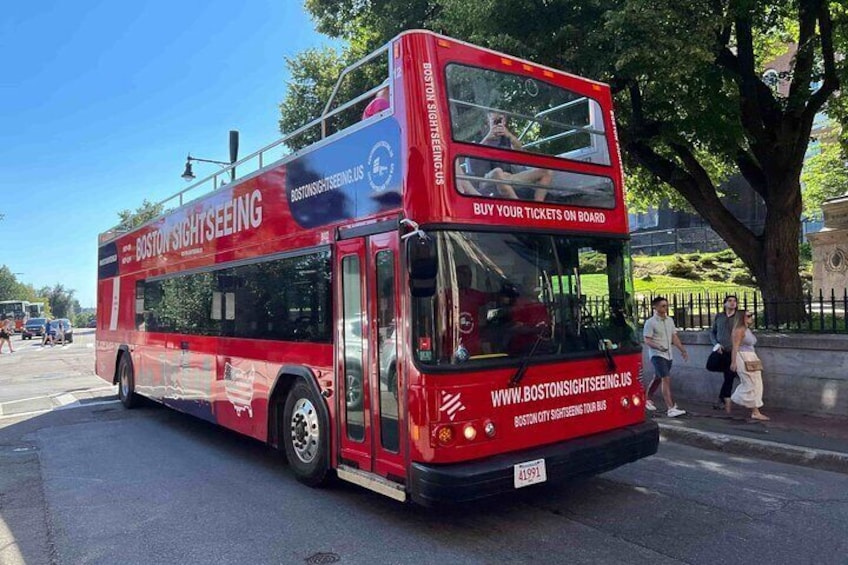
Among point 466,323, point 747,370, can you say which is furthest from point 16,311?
point 466,323

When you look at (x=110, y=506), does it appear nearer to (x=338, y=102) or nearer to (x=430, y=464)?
(x=430, y=464)

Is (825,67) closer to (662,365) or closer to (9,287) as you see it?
(662,365)

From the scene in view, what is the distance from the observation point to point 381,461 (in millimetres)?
4980

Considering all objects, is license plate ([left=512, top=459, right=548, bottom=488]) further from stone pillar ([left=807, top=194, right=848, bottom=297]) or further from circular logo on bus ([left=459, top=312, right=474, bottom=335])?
stone pillar ([left=807, top=194, right=848, bottom=297])

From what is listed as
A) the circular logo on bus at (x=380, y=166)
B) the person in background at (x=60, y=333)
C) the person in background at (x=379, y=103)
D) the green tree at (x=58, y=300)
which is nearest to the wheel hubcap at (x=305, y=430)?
the circular logo on bus at (x=380, y=166)

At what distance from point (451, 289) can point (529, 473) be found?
1461mm

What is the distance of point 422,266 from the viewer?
436 cm

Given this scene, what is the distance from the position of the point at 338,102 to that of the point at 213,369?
1044 centimetres

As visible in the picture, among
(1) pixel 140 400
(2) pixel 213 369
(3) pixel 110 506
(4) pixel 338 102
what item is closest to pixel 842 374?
(2) pixel 213 369

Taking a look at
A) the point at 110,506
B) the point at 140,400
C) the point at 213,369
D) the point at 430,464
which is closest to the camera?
the point at 430,464

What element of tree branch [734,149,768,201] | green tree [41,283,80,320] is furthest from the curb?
green tree [41,283,80,320]

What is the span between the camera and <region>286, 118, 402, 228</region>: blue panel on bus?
5.04m

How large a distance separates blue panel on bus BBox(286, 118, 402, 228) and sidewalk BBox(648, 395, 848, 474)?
196 inches

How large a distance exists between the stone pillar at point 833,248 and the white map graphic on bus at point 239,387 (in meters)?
14.2
